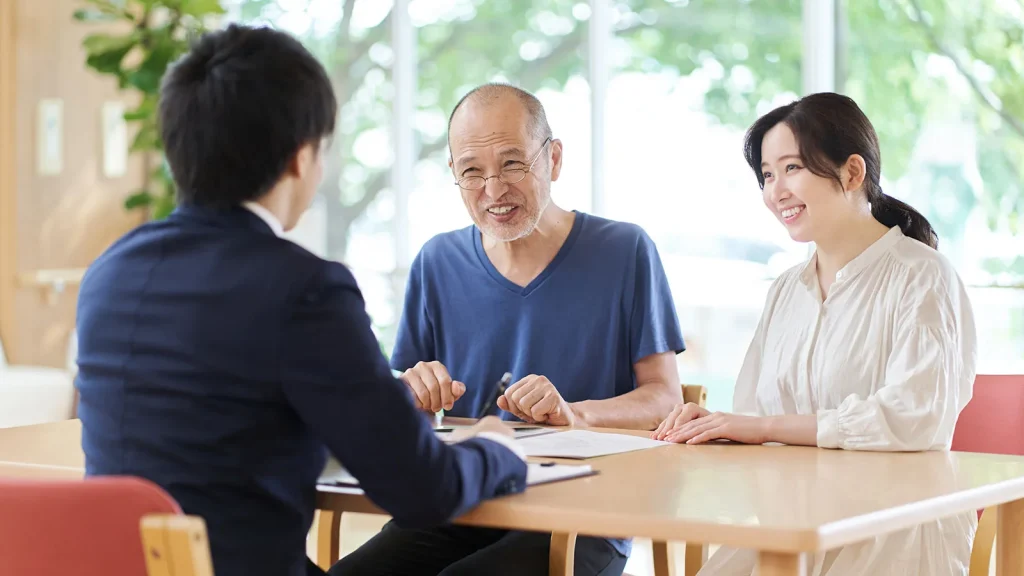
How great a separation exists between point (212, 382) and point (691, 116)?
389 centimetres

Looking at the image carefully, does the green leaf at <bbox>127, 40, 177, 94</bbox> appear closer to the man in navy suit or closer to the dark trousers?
the dark trousers

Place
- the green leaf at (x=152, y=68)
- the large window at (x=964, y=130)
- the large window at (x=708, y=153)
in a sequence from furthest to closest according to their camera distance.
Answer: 1. the green leaf at (x=152, y=68)
2. the large window at (x=708, y=153)
3. the large window at (x=964, y=130)

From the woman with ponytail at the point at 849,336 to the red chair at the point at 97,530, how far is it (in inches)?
38.1

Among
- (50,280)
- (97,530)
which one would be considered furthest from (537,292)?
(50,280)

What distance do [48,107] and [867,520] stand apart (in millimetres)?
5071

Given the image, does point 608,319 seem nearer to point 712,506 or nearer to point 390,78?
point 712,506

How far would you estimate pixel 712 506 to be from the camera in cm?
134

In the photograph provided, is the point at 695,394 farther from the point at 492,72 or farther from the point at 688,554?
the point at 492,72

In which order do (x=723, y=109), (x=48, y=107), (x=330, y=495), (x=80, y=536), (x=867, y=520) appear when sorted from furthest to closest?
(x=48, y=107), (x=723, y=109), (x=330, y=495), (x=867, y=520), (x=80, y=536)

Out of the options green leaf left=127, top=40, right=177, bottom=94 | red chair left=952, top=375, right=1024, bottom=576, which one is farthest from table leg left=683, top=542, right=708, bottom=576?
green leaf left=127, top=40, right=177, bottom=94

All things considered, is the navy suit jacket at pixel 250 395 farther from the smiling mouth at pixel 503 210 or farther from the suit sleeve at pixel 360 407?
the smiling mouth at pixel 503 210

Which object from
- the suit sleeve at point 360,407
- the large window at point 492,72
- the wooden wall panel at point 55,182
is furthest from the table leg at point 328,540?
the wooden wall panel at point 55,182

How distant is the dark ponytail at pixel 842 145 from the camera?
6.73ft

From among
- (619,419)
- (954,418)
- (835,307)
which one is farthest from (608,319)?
(954,418)
